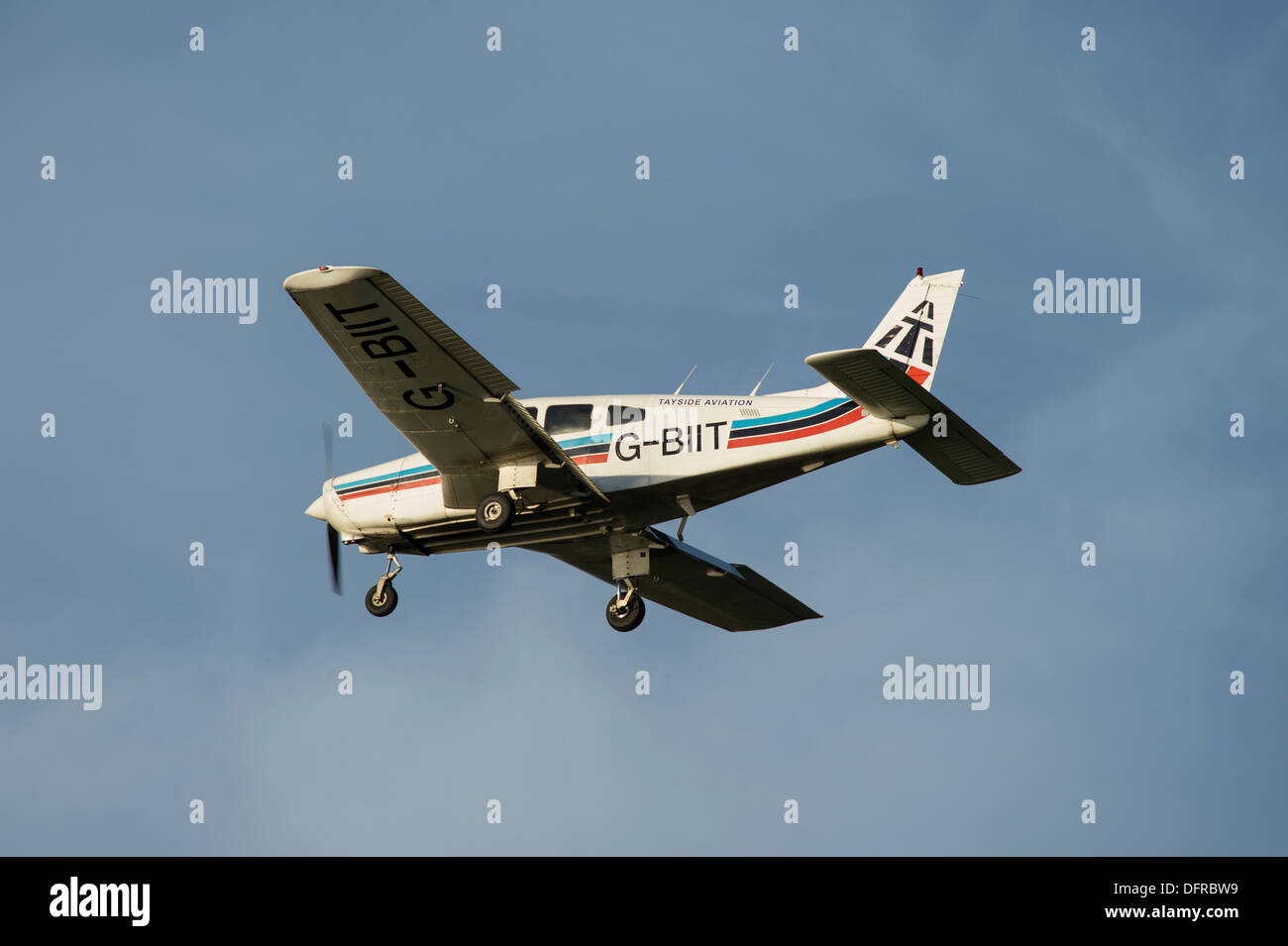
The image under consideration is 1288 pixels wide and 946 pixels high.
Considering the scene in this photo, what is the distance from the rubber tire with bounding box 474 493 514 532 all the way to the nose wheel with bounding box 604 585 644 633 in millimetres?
2866

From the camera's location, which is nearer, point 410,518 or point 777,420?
point 777,420

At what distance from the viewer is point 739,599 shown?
1330 inches

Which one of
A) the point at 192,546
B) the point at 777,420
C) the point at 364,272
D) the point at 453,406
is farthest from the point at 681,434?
the point at 192,546

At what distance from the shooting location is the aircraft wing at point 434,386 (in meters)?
25.2

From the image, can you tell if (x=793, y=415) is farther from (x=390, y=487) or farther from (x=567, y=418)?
(x=390, y=487)

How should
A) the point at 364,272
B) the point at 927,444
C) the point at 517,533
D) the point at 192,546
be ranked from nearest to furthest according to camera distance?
the point at 364,272
the point at 927,444
the point at 517,533
the point at 192,546

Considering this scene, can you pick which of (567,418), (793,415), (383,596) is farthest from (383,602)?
(793,415)

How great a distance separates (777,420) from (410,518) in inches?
263

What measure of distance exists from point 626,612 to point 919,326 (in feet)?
23.1

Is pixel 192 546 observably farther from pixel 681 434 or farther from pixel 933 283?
pixel 933 283

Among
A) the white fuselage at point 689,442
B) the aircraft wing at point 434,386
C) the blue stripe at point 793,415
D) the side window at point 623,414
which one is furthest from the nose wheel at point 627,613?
the blue stripe at point 793,415

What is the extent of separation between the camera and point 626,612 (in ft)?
97.7

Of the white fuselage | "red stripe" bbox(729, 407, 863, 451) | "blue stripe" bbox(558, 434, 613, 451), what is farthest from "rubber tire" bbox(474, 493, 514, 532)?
"red stripe" bbox(729, 407, 863, 451)

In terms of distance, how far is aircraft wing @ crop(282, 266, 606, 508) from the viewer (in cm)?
2519
